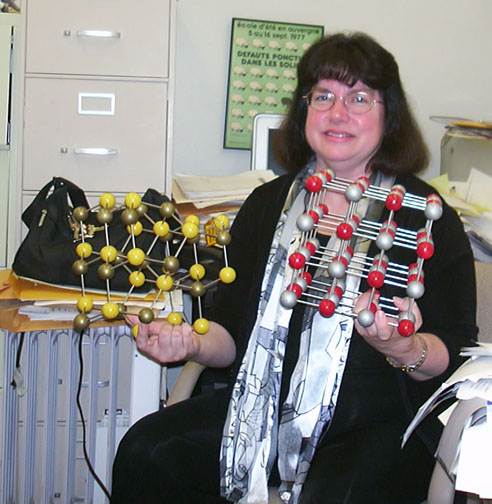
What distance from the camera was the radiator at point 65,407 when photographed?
1690 millimetres

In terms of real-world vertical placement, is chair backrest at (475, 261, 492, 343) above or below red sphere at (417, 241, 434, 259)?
below

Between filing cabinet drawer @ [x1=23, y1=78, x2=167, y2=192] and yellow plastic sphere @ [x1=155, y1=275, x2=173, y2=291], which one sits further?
filing cabinet drawer @ [x1=23, y1=78, x2=167, y2=192]

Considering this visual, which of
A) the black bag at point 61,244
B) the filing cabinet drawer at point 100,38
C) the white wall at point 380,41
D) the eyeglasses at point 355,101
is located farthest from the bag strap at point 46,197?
the white wall at point 380,41

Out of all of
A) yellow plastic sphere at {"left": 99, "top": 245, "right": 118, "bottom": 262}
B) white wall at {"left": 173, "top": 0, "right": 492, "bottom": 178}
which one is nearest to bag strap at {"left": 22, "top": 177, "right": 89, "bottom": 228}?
yellow plastic sphere at {"left": 99, "top": 245, "right": 118, "bottom": 262}

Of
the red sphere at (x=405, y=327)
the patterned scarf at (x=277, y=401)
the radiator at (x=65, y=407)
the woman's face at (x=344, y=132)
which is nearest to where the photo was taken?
the red sphere at (x=405, y=327)

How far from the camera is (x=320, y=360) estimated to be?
4.22 feet

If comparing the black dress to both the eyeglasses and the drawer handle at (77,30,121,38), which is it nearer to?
the eyeglasses

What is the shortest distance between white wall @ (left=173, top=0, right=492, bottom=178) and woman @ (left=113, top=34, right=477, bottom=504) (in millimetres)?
872

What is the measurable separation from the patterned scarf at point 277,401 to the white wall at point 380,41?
1.06 metres

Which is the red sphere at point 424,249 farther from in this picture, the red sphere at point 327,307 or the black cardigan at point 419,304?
the black cardigan at point 419,304

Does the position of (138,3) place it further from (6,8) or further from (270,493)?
(270,493)

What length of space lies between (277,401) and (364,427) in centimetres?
16

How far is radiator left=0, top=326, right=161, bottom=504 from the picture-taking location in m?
1.69

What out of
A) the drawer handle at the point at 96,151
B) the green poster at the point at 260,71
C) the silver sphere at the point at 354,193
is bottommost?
the silver sphere at the point at 354,193
